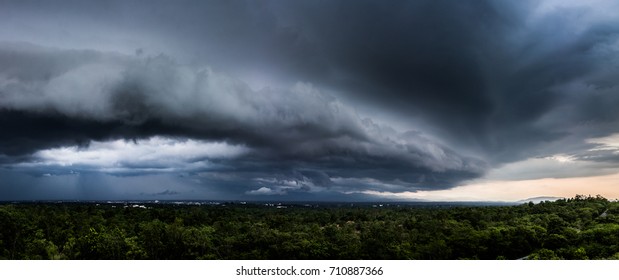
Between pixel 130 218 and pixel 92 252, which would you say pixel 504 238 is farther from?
pixel 130 218

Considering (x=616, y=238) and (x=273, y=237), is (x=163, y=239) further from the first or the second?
(x=616, y=238)

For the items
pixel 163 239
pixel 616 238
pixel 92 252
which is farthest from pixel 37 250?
pixel 616 238
